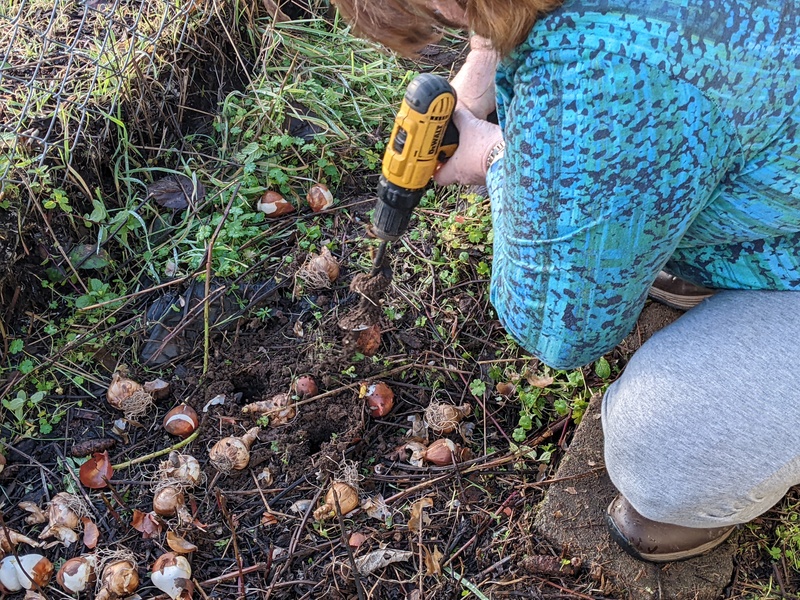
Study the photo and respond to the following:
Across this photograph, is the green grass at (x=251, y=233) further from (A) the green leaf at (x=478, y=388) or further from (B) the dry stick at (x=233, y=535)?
(B) the dry stick at (x=233, y=535)

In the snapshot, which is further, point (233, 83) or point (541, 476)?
point (233, 83)

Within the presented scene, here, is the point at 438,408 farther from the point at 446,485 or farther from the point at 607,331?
the point at 607,331

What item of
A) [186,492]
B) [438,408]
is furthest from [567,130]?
[186,492]

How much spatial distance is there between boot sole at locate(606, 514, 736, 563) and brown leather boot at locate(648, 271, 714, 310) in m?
0.62

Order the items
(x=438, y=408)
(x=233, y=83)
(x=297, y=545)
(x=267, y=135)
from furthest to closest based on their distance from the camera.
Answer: (x=233, y=83), (x=267, y=135), (x=438, y=408), (x=297, y=545)

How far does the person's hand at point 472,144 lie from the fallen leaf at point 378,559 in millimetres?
928

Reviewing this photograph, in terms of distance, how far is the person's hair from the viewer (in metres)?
0.99

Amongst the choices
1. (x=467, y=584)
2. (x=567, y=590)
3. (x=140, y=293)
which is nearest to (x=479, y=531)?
(x=467, y=584)

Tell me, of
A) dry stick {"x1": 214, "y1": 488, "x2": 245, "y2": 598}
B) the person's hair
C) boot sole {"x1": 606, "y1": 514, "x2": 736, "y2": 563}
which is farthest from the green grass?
the person's hair

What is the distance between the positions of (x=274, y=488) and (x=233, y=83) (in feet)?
5.07

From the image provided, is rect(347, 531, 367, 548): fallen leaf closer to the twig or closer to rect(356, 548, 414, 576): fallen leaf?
rect(356, 548, 414, 576): fallen leaf

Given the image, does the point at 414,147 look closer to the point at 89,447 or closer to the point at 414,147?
the point at 414,147

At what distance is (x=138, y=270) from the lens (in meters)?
2.22

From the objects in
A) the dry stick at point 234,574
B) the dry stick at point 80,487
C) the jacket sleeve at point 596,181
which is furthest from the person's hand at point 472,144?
the dry stick at point 80,487
